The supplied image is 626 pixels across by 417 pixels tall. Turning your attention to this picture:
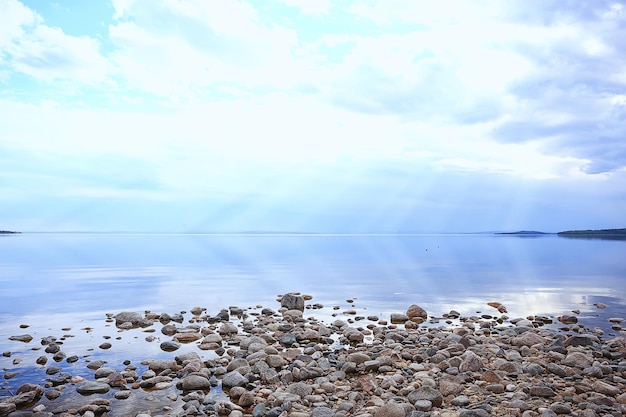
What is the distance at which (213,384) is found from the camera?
1076 centimetres

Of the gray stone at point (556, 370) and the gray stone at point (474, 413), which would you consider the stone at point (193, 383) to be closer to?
the gray stone at point (474, 413)

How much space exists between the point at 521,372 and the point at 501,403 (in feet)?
7.64

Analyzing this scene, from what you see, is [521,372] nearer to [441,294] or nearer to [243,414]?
[243,414]

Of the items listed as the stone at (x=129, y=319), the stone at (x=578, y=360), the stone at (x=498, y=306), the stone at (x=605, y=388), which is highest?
the stone at (x=129, y=319)

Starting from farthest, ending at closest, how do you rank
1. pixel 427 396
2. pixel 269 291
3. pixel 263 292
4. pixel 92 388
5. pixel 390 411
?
pixel 269 291 < pixel 263 292 < pixel 92 388 < pixel 427 396 < pixel 390 411

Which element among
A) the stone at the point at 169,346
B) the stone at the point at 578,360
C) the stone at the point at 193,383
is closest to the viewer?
the stone at the point at 193,383

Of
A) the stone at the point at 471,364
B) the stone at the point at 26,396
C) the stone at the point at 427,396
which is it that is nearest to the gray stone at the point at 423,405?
the stone at the point at 427,396

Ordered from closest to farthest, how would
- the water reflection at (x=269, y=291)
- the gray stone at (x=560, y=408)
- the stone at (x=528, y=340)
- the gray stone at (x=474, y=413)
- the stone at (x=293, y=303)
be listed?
the gray stone at (x=474, y=413) → the gray stone at (x=560, y=408) → the stone at (x=528, y=340) → the water reflection at (x=269, y=291) → the stone at (x=293, y=303)

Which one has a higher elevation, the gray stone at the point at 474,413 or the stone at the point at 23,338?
the stone at the point at 23,338

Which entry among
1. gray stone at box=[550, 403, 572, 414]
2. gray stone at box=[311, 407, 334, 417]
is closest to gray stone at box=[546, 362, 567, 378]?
gray stone at box=[550, 403, 572, 414]

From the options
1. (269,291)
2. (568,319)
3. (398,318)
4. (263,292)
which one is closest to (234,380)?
(398,318)

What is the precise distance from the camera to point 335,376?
11.0m

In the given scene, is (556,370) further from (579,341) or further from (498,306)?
(498,306)

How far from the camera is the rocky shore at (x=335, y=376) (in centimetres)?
921
